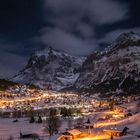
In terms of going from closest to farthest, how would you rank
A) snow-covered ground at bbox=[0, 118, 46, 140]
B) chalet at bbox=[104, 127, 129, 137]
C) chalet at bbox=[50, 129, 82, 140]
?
chalet at bbox=[50, 129, 82, 140] < chalet at bbox=[104, 127, 129, 137] < snow-covered ground at bbox=[0, 118, 46, 140]

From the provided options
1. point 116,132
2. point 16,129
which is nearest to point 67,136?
point 116,132

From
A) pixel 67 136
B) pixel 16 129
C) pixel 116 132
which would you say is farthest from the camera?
pixel 16 129

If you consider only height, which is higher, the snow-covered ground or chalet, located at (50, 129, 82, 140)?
the snow-covered ground

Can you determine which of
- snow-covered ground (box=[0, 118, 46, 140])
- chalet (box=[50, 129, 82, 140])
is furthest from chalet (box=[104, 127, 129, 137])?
snow-covered ground (box=[0, 118, 46, 140])

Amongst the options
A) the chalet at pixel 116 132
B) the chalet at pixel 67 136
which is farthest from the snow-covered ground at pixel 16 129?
the chalet at pixel 116 132

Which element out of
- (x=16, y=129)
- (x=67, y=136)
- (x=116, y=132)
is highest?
(x=16, y=129)

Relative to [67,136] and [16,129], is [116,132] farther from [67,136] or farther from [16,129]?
[16,129]

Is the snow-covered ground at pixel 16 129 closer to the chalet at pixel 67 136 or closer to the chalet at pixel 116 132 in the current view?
the chalet at pixel 67 136

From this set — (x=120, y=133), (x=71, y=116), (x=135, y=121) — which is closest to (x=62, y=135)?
(x=120, y=133)

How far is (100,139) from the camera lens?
98.6 meters

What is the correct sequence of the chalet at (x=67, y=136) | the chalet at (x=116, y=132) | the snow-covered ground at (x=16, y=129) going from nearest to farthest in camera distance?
the chalet at (x=67, y=136) → the chalet at (x=116, y=132) → the snow-covered ground at (x=16, y=129)

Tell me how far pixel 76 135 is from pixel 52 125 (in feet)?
55.3

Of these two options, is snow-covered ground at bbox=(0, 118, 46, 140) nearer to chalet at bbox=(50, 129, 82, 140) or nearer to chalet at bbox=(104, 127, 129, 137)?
chalet at bbox=(50, 129, 82, 140)

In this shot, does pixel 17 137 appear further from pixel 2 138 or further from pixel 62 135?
pixel 62 135
